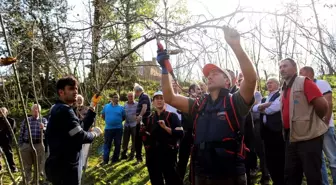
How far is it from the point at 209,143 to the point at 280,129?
262cm

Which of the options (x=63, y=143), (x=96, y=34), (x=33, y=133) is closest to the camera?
(x=63, y=143)

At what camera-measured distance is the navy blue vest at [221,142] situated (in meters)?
2.82

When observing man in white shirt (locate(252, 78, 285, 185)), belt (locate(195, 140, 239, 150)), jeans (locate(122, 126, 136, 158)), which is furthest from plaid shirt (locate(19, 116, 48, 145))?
belt (locate(195, 140, 239, 150))

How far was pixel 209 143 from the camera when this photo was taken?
2854 mm

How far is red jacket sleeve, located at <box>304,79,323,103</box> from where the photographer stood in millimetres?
3875

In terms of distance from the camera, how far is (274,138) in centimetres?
521

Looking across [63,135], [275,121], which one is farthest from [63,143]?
[275,121]

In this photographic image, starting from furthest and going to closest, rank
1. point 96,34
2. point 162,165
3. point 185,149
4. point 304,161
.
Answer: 1. point 185,149
2. point 162,165
3. point 96,34
4. point 304,161

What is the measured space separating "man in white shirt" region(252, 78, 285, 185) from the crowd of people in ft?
0.05

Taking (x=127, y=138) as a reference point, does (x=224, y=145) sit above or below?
above

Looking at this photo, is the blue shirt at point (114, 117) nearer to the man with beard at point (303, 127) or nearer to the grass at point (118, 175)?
the grass at point (118, 175)

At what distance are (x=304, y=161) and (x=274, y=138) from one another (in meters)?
1.39

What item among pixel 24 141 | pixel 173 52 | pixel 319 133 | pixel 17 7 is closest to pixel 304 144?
pixel 319 133

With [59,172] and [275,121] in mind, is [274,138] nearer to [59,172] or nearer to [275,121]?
[275,121]
